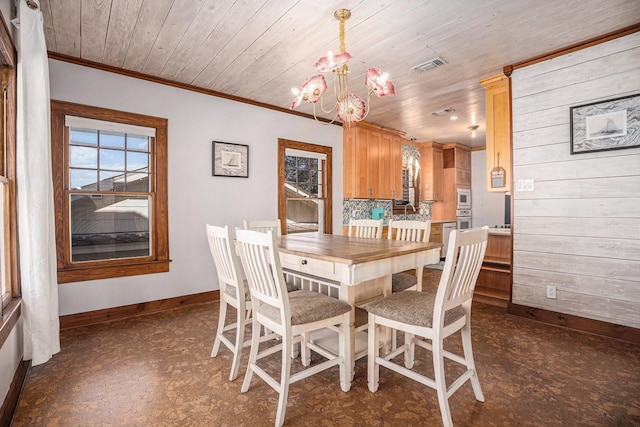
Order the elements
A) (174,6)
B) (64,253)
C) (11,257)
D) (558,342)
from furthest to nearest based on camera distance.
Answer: (64,253), (558,342), (174,6), (11,257)

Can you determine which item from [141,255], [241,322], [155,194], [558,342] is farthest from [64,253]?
[558,342]

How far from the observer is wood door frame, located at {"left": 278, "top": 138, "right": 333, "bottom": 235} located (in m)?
4.37

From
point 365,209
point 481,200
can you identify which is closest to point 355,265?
point 365,209

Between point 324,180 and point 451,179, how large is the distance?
3.39 meters

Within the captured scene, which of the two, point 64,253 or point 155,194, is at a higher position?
point 155,194

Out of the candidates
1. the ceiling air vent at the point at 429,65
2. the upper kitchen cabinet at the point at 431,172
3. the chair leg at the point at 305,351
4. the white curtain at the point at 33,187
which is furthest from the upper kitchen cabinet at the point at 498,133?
the white curtain at the point at 33,187

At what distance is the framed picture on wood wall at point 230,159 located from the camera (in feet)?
12.5

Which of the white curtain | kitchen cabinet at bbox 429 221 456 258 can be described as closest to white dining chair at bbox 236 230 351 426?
the white curtain

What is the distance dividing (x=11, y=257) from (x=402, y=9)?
120 inches

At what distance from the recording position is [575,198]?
285 cm

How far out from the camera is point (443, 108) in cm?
439

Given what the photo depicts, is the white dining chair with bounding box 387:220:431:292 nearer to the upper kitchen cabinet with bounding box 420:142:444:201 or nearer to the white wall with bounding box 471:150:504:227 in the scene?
the upper kitchen cabinet with bounding box 420:142:444:201

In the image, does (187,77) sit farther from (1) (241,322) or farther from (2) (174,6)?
(1) (241,322)

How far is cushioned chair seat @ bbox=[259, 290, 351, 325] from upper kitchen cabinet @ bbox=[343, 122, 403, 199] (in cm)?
330
